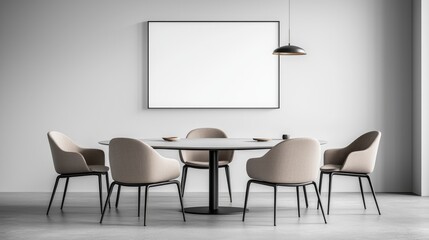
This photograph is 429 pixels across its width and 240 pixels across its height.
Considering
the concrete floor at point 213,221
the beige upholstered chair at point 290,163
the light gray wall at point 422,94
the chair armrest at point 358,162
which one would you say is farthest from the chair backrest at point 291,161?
the light gray wall at point 422,94

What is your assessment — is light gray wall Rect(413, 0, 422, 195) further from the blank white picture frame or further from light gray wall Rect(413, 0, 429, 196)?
the blank white picture frame

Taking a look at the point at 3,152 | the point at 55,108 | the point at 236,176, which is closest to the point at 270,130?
the point at 236,176

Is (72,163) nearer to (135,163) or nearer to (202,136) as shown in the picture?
(135,163)

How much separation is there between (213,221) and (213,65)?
104 inches

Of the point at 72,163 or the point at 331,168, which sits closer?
the point at 72,163

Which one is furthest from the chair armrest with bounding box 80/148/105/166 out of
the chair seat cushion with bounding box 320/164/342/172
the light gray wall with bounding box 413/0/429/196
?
the light gray wall with bounding box 413/0/429/196

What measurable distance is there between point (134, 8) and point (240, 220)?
131 inches

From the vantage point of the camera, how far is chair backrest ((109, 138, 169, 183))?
16.4 feet

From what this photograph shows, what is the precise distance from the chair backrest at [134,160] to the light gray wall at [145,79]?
2.48 meters

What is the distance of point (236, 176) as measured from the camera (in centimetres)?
759

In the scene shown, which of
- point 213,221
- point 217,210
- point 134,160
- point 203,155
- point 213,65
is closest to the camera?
point 134,160

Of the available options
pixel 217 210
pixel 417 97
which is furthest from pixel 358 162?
pixel 417 97

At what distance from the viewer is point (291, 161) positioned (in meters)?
5.05

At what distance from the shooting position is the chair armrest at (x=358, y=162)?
5773mm
